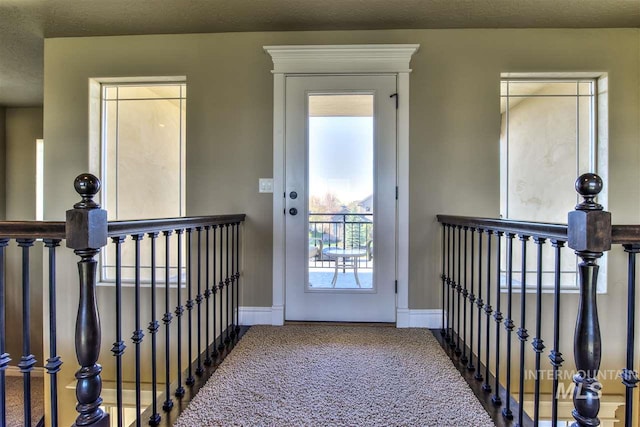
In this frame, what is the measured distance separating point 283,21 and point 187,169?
1.38 metres

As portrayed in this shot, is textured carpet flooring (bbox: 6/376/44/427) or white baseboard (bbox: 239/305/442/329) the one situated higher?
white baseboard (bbox: 239/305/442/329)

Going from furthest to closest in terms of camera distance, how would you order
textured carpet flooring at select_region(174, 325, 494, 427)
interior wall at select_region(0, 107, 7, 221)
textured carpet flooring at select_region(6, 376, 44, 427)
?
interior wall at select_region(0, 107, 7, 221) < textured carpet flooring at select_region(6, 376, 44, 427) < textured carpet flooring at select_region(174, 325, 494, 427)

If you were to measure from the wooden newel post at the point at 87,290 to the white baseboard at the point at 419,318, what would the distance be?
1968 mm

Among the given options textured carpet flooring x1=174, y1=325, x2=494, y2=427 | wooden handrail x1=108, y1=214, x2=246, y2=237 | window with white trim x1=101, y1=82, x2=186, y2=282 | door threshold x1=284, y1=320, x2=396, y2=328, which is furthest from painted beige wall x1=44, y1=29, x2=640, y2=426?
wooden handrail x1=108, y1=214, x2=246, y2=237

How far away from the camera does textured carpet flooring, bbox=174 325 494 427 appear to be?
1.40 meters

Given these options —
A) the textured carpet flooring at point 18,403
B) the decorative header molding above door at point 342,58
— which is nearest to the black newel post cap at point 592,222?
the decorative header molding above door at point 342,58

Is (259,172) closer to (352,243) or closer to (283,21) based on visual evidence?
(352,243)

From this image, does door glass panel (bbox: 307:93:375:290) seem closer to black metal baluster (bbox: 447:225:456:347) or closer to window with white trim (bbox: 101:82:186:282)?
black metal baluster (bbox: 447:225:456:347)

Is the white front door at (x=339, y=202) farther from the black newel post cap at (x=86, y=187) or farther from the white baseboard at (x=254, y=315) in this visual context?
the black newel post cap at (x=86, y=187)

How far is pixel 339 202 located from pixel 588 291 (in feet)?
5.67

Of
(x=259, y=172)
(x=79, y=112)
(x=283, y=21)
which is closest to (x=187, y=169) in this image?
(x=259, y=172)

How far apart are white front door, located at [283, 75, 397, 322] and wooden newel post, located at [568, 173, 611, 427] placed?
1.54 m

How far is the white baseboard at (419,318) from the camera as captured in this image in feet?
8.08

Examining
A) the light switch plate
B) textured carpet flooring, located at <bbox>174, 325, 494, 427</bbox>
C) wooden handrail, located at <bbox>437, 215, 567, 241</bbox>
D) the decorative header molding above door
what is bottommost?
textured carpet flooring, located at <bbox>174, 325, 494, 427</bbox>
